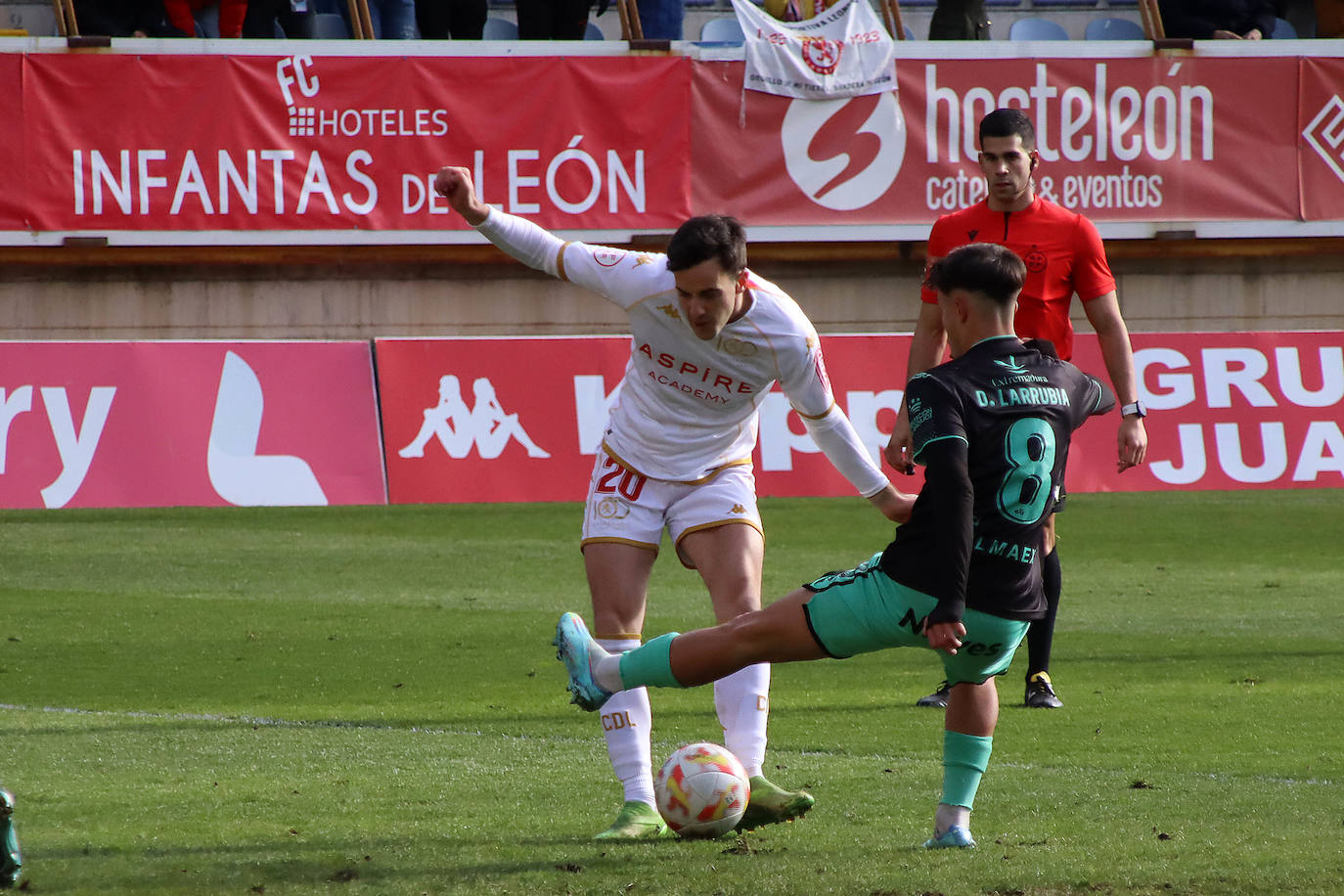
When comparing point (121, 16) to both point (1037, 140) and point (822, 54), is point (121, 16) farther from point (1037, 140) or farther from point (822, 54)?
point (1037, 140)

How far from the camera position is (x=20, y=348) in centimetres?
1336

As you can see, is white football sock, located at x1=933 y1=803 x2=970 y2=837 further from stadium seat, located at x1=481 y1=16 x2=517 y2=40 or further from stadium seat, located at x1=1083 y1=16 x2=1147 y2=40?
stadium seat, located at x1=1083 y1=16 x2=1147 y2=40

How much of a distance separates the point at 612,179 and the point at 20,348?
5.94 metres

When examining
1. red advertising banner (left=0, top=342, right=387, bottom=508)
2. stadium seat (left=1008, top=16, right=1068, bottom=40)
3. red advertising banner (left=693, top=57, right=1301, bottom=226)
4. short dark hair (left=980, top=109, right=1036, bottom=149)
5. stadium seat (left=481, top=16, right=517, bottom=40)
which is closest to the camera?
short dark hair (left=980, top=109, right=1036, bottom=149)

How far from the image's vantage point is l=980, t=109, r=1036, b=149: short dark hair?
626cm

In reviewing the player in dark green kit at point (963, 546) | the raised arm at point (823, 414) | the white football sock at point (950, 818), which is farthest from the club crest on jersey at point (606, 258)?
the white football sock at point (950, 818)

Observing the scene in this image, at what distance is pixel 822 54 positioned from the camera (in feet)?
55.7

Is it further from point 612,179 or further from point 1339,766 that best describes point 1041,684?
point 612,179

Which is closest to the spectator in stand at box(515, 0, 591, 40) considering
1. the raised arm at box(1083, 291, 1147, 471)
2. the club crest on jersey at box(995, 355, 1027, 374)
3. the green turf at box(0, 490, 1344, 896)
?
the green turf at box(0, 490, 1344, 896)

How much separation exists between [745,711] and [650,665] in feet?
1.85

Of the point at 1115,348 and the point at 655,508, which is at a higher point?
the point at 1115,348

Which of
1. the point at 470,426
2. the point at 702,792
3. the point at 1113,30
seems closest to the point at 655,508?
the point at 702,792

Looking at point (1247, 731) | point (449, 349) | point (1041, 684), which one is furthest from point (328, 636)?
→ point (449, 349)

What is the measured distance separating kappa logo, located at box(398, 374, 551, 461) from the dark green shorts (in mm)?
9736
